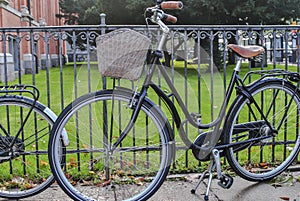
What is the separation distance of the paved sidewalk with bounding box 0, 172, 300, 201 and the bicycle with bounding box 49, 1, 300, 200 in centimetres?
10

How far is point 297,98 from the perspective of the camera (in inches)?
134

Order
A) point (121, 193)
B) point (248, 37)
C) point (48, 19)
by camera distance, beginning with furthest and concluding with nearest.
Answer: point (48, 19), point (248, 37), point (121, 193)

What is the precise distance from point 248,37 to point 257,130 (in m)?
0.96

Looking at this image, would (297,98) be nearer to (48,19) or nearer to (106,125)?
(106,125)

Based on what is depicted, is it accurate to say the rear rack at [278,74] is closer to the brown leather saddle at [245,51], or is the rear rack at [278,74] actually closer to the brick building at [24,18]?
the brown leather saddle at [245,51]

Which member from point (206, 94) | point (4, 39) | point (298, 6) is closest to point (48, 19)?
point (298, 6)

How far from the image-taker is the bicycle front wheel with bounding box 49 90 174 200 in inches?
109

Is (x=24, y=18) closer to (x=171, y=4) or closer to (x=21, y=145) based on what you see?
(x=21, y=145)

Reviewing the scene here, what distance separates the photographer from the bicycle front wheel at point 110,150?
109 inches

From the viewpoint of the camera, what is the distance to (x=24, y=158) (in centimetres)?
337

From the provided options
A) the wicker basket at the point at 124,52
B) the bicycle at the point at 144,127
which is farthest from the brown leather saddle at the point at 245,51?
the wicker basket at the point at 124,52

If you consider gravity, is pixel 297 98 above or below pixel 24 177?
above

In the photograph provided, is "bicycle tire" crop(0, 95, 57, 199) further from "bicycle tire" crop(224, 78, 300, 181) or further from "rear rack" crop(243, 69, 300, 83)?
"rear rack" crop(243, 69, 300, 83)

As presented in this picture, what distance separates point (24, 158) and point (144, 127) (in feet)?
3.60
